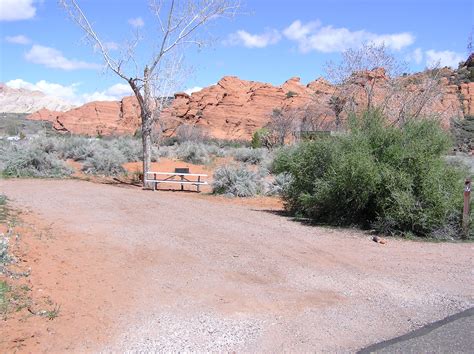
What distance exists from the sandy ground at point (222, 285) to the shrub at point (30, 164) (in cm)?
910

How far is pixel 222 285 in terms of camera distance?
259 inches

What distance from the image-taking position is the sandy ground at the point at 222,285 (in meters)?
5.02

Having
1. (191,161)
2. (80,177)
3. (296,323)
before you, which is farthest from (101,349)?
(191,161)

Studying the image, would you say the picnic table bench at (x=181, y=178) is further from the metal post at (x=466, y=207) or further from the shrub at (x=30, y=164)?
the metal post at (x=466, y=207)

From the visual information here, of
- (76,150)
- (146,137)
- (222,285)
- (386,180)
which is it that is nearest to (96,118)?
(76,150)

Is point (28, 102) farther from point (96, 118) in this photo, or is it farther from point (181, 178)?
point (181, 178)

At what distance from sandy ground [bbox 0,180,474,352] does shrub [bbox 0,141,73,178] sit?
9.10m

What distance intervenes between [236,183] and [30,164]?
8311 mm

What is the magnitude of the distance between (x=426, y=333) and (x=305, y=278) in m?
2.06

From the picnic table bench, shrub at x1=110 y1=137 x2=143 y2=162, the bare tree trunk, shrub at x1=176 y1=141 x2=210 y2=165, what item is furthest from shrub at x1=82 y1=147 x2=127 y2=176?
shrub at x1=176 y1=141 x2=210 y2=165

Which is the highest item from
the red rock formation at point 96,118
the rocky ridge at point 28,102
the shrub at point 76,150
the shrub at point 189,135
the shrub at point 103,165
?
the rocky ridge at point 28,102

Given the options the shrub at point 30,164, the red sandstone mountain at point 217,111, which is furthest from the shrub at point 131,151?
the red sandstone mountain at point 217,111

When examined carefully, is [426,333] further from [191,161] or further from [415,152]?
[191,161]

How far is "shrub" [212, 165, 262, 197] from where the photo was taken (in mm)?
17234
